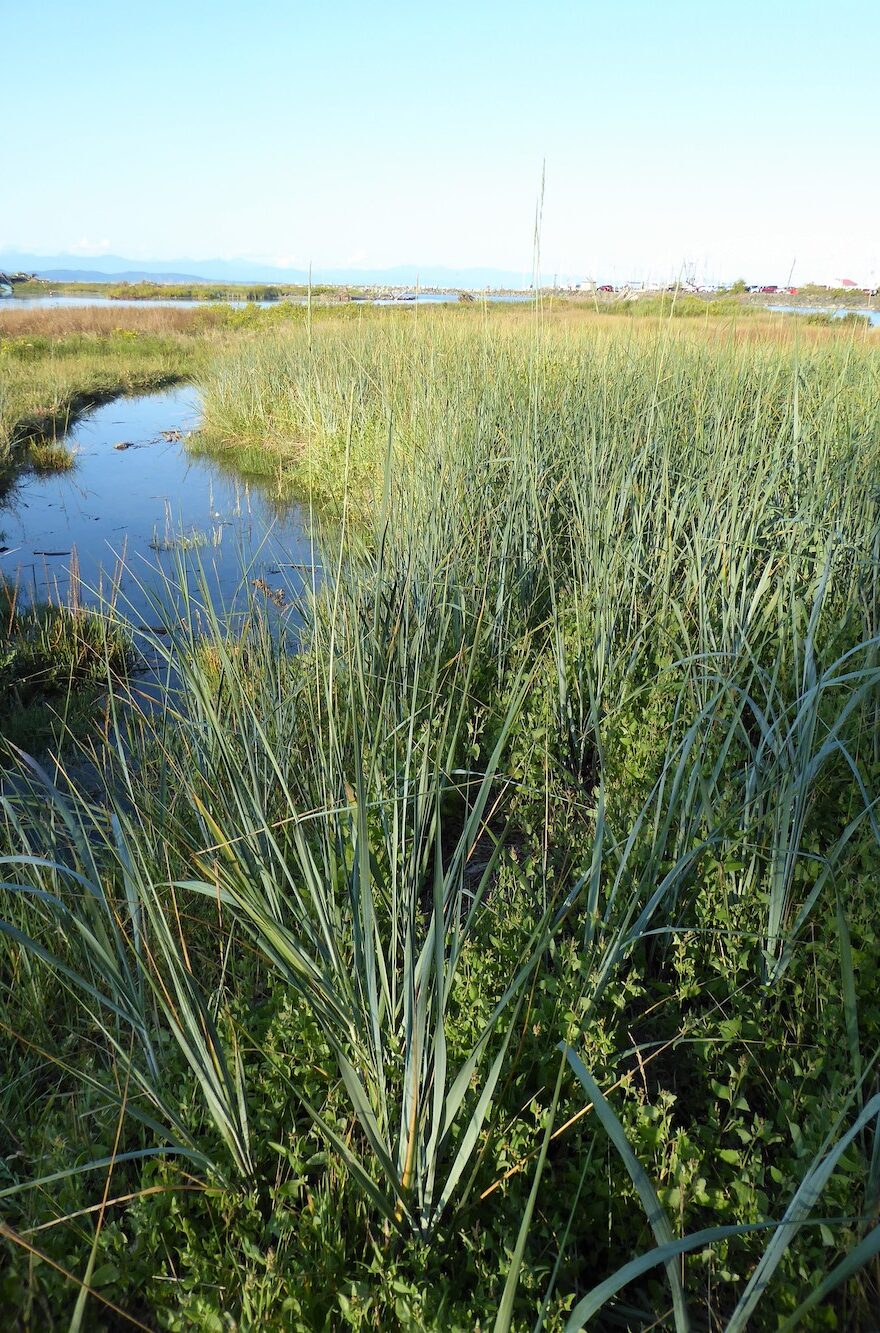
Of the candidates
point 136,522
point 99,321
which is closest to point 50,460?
point 136,522

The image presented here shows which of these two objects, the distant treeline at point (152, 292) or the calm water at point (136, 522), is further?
the distant treeline at point (152, 292)

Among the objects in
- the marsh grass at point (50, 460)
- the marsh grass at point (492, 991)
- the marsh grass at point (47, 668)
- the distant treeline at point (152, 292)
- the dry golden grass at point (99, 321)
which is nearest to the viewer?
the marsh grass at point (492, 991)

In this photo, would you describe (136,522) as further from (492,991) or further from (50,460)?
(492,991)

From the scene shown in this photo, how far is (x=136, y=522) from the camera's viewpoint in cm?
637

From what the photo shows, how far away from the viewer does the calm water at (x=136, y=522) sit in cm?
487

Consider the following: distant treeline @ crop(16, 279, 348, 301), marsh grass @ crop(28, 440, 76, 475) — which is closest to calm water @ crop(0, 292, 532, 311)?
marsh grass @ crop(28, 440, 76, 475)

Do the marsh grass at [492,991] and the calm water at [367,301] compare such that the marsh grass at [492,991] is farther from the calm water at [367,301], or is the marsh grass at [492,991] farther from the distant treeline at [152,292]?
the distant treeline at [152,292]

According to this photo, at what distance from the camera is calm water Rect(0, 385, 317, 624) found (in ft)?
16.0

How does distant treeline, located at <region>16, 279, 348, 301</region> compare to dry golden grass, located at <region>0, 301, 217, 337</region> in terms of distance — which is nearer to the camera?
dry golden grass, located at <region>0, 301, 217, 337</region>

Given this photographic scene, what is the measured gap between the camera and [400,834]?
1.48 metres

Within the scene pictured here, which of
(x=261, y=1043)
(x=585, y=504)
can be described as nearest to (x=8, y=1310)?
(x=261, y=1043)

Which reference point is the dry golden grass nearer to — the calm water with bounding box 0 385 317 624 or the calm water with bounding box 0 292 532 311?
the calm water with bounding box 0 292 532 311

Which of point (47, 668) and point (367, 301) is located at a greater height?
point (367, 301)

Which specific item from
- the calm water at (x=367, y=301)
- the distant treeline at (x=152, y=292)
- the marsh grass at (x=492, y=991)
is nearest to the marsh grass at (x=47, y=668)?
the marsh grass at (x=492, y=991)
